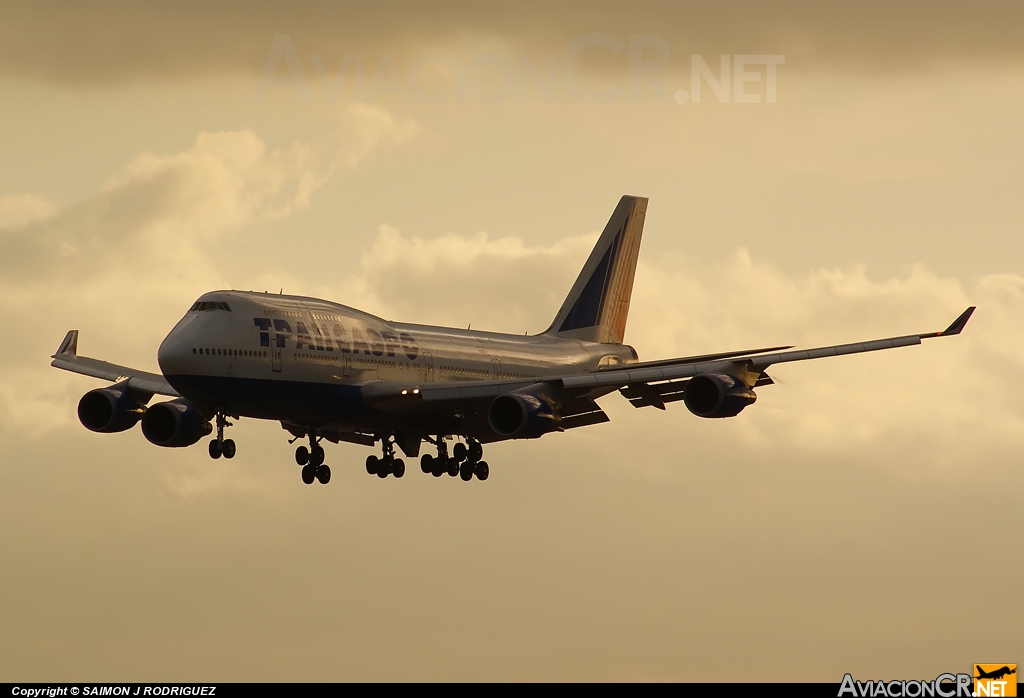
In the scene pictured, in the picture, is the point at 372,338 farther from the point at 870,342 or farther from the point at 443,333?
the point at 870,342

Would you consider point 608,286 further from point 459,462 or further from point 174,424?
point 174,424

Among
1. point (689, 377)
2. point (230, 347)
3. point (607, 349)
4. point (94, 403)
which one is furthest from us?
point (607, 349)

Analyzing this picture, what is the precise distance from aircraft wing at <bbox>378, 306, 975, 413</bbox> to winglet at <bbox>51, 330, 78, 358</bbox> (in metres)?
19.7

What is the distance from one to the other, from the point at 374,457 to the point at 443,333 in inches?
269

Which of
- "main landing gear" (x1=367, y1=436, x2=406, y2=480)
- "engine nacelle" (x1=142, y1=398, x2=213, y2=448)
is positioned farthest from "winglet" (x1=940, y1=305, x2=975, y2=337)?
"engine nacelle" (x1=142, y1=398, x2=213, y2=448)

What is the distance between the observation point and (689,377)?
69.5m

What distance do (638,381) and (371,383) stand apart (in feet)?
38.4

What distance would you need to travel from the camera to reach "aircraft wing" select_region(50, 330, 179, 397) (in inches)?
2940

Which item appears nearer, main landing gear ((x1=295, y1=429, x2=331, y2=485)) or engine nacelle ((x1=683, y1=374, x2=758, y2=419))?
engine nacelle ((x1=683, y1=374, x2=758, y2=419))

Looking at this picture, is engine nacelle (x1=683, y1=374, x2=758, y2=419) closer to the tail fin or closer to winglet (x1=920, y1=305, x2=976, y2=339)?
winglet (x1=920, y1=305, x2=976, y2=339)

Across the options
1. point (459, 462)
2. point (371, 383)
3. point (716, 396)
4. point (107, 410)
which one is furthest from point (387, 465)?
point (716, 396)

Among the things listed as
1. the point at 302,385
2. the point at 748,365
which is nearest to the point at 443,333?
the point at 302,385

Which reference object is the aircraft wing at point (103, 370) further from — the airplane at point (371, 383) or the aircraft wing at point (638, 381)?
the aircraft wing at point (638, 381)

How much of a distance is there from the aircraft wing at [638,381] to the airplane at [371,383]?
6cm
